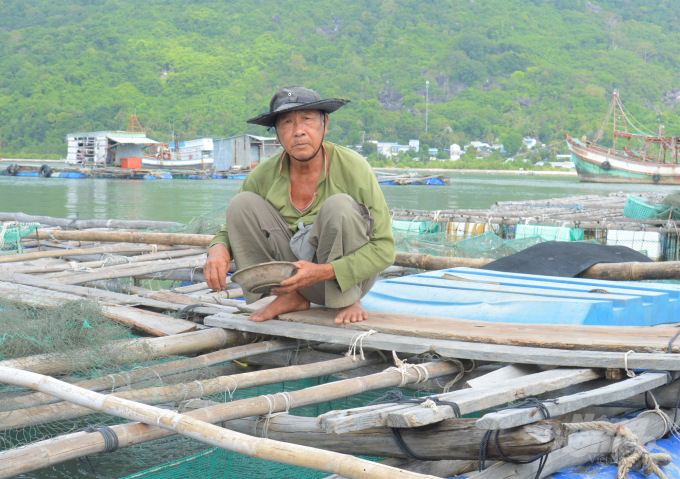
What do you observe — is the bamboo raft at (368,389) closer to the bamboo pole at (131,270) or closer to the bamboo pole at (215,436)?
the bamboo pole at (215,436)

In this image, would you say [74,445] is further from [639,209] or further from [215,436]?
[639,209]

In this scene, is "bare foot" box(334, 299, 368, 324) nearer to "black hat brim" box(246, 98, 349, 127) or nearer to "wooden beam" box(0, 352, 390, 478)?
"wooden beam" box(0, 352, 390, 478)

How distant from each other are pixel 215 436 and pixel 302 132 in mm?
1432

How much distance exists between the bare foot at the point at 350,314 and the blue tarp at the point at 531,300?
42 cm

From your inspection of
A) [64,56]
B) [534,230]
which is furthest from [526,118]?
[534,230]

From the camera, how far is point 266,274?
2.50 meters

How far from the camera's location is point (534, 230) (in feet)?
30.8

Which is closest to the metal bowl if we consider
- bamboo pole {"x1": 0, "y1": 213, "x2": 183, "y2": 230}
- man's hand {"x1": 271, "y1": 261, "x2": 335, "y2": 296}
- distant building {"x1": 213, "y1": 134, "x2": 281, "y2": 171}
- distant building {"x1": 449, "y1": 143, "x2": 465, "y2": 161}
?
man's hand {"x1": 271, "y1": 261, "x2": 335, "y2": 296}

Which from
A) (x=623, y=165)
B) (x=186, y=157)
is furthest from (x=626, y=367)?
(x=186, y=157)

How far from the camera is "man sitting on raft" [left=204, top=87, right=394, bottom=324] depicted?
262cm

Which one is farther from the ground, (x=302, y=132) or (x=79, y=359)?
(x=302, y=132)

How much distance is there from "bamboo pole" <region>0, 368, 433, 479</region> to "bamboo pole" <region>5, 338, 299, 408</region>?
18 cm

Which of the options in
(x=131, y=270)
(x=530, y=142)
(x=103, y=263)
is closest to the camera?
(x=131, y=270)

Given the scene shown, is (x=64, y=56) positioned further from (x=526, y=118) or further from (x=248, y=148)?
(x=526, y=118)
